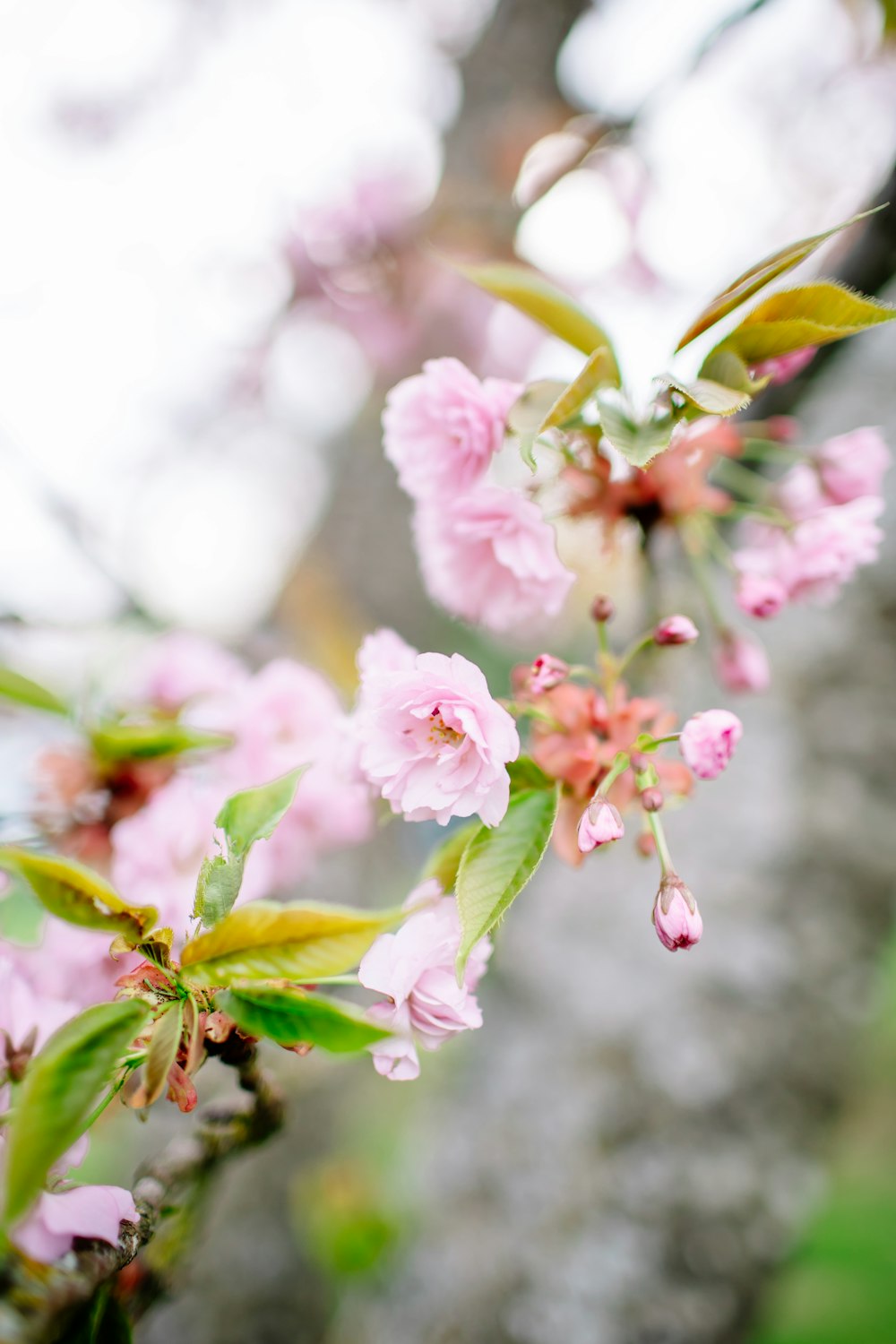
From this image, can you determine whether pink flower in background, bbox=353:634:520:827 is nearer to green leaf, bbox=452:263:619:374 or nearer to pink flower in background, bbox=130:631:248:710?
green leaf, bbox=452:263:619:374

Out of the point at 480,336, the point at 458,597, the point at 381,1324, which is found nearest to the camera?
the point at 458,597

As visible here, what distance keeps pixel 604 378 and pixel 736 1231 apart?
3.84 ft

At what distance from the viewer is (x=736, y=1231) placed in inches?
40.8

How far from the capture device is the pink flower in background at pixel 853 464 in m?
0.68

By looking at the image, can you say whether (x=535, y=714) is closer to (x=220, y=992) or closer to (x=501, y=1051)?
(x=220, y=992)

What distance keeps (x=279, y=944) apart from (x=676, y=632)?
0.36 meters

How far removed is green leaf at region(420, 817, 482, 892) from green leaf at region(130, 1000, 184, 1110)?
18cm

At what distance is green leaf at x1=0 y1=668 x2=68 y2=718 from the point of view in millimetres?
737

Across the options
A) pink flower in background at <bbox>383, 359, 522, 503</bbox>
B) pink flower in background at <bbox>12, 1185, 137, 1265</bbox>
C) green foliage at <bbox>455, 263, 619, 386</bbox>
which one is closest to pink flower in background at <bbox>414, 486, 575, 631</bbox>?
pink flower in background at <bbox>383, 359, 522, 503</bbox>

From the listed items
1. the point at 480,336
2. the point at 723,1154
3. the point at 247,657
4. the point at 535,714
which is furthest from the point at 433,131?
the point at 723,1154

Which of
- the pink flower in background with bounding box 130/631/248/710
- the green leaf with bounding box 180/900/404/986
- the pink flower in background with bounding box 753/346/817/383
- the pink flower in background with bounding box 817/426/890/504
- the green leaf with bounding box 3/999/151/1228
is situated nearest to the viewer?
the green leaf with bounding box 3/999/151/1228

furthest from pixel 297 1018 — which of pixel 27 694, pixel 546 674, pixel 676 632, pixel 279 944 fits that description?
pixel 27 694

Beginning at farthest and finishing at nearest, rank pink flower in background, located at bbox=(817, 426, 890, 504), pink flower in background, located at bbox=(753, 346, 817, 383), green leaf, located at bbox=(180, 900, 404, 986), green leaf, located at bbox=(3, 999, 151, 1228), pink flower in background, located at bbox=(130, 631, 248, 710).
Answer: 1. pink flower in background, located at bbox=(130, 631, 248, 710)
2. pink flower in background, located at bbox=(817, 426, 890, 504)
3. pink flower in background, located at bbox=(753, 346, 817, 383)
4. green leaf, located at bbox=(180, 900, 404, 986)
5. green leaf, located at bbox=(3, 999, 151, 1228)

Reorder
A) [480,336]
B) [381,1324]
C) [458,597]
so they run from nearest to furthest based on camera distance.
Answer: [458,597] → [381,1324] → [480,336]
